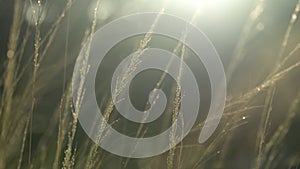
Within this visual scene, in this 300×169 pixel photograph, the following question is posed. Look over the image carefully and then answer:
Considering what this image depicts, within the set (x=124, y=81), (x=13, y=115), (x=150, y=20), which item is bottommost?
(x=13, y=115)

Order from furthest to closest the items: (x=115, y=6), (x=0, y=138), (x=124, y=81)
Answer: (x=115, y=6) < (x=0, y=138) < (x=124, y=81)

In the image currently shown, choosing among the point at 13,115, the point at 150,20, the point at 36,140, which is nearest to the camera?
the point at 13,115

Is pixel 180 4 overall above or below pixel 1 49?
above

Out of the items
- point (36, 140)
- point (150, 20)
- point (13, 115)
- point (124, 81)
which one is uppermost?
point (150, 20)

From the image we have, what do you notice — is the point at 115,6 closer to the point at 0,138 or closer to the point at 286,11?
the point at 0,138

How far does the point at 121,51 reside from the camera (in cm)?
357

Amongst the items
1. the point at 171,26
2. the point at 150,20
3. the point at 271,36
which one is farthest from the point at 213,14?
the point at 150,20

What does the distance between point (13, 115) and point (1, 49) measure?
1856 mm

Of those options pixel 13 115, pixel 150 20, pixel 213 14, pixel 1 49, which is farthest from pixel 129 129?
pixel 213 14

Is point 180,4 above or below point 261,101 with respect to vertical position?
above

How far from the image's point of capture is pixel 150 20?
2.51 metres

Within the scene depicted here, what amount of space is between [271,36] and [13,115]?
272 cm

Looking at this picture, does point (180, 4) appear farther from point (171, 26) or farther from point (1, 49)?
point (1, 49)

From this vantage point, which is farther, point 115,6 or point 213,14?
point 213,14
